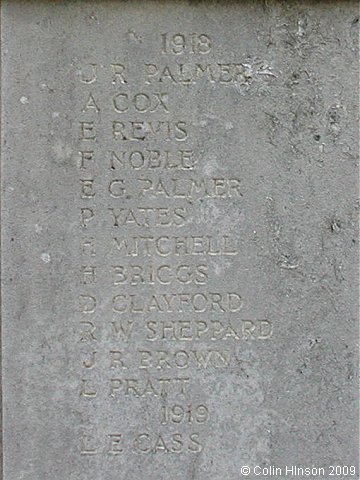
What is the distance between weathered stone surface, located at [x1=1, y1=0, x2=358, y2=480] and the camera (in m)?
2.64

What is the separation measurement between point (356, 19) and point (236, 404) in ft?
4.86

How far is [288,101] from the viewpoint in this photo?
2.67 m

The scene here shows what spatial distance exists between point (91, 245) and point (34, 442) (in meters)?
0.76

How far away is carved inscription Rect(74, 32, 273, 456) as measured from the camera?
8.67 ft

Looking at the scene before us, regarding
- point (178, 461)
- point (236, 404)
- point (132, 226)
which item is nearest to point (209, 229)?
point (132, 226)

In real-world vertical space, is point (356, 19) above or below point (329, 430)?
above

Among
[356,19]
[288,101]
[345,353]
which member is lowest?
[345,353]

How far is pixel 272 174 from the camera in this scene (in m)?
2.67

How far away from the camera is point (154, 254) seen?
2674 millimetres

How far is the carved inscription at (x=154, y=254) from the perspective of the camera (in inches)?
104

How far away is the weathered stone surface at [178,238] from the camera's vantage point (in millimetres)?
2637

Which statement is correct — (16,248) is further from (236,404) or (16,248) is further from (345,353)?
(345,353)

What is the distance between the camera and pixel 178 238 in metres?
2.68

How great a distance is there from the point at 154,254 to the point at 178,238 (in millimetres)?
106
